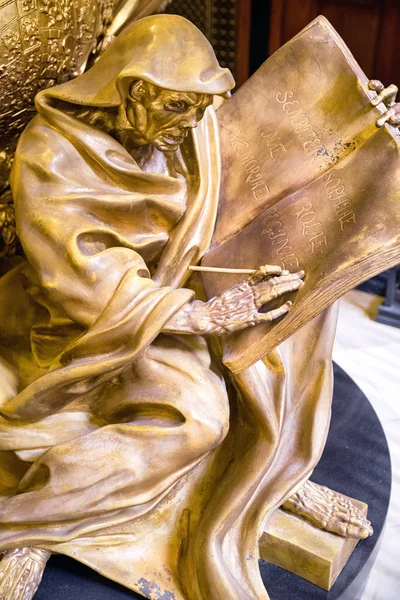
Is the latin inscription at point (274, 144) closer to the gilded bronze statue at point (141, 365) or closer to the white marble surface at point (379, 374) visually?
the gilded bronze statue at point (141, 365)

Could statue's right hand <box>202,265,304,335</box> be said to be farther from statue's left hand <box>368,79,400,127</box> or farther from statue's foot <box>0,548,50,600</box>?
statue's foot <box>0,548,50,600</box>

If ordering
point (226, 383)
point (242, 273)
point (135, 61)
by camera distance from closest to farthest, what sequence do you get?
point (135, 61) → point (242, 273) → point (226, 383)

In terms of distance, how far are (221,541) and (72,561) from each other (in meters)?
0.29

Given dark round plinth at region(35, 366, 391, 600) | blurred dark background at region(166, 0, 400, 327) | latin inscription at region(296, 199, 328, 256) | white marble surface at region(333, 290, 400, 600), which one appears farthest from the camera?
blurred dark background at region(166, 0, 400, 327)

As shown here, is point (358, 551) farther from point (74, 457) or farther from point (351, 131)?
point (351, 131)

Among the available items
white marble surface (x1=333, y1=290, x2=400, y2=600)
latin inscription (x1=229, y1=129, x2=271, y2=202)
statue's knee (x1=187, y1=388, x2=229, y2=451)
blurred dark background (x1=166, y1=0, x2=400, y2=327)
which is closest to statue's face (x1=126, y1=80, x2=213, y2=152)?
latin inscription (x1=229, y1=129, x2=271, y2=202)

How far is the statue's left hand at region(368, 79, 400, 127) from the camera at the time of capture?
132 centimetres

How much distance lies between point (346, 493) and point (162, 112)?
0.91 metres

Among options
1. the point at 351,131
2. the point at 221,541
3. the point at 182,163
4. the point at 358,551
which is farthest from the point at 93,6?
the point at 358,551

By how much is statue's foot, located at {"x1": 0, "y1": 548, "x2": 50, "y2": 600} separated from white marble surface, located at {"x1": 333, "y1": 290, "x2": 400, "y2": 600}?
77 centimetres

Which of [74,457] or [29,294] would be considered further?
[29,294]

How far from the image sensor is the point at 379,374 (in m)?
2.56

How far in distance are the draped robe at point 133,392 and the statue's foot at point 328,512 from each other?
0.24 ft

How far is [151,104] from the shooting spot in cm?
126
